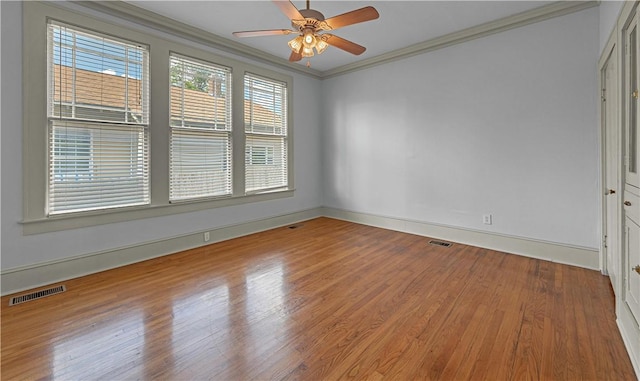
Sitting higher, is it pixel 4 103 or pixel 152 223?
pixel 4 103

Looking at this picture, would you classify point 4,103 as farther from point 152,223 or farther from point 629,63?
point 629,63

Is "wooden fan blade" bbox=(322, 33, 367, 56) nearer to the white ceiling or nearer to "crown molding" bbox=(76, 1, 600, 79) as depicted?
the white ceiling

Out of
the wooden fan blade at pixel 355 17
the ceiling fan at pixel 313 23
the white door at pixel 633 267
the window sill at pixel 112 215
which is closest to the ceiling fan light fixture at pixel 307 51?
the ceiling fan at pixel 313 23

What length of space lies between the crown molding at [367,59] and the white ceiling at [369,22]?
7 centimetres

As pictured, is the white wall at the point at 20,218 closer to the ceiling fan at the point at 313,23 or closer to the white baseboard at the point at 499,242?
the ceiling fan at the point at 313,23

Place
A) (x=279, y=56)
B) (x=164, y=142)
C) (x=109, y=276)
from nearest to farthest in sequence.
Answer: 1. (x=109, y=276)
2. (x=164, y=142)
3. (x=279, y=56)

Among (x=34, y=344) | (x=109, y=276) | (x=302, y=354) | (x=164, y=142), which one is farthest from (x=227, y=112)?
(x=302, y=354)

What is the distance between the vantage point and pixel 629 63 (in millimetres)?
1891

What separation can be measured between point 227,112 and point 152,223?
1865mm

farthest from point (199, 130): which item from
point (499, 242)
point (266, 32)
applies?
point (499, 242)

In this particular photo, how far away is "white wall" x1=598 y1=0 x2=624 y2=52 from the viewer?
2.23m

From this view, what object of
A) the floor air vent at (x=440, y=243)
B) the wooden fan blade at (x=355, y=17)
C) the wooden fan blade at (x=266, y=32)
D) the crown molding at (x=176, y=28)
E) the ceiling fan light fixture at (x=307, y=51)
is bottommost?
the floor air vent at (x=440, y=243)

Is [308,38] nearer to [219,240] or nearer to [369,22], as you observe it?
[369,22]

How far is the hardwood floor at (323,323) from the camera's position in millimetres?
1661
